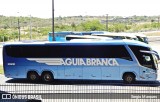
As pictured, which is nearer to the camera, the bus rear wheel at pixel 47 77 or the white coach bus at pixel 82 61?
the white coach bus at pixel 82 61

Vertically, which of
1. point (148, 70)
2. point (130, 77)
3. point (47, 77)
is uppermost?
point (148, 70)

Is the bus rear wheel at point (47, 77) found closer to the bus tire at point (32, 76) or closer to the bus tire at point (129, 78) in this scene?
the bus tire at point (32, 76)

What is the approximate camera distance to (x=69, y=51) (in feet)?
69.9

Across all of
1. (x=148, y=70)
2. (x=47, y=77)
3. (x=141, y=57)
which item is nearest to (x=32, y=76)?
(x=47, y=77)

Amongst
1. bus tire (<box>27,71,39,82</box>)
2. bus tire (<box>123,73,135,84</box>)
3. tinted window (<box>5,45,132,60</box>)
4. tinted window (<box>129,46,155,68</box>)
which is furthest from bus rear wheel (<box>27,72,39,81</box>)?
tinted window (<box>129,46,155,68</box>)

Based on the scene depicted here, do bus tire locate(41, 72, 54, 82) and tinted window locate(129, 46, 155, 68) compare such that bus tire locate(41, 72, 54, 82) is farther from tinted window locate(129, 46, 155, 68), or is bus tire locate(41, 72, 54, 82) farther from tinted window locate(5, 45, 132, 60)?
tinted window locate(129, 46, 155, 68)

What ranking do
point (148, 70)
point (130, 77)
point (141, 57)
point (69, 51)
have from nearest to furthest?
point (148, 70)
point (141, 57)
point (130, 77)
point (69, 51)

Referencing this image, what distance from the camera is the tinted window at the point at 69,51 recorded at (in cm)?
2077

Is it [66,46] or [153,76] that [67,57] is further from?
[153,76]

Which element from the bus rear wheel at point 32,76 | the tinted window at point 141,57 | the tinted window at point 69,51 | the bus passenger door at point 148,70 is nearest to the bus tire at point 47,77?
the bus rear wheel at point 32,76

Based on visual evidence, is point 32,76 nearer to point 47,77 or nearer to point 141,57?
point 47,77

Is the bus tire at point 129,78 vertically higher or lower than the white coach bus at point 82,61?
lower

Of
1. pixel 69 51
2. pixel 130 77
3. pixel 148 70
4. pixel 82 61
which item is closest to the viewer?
pixel 148 70

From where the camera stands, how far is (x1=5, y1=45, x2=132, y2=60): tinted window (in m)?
20.8
